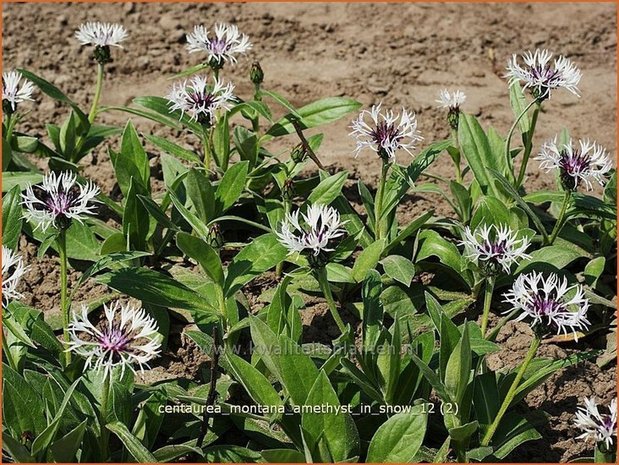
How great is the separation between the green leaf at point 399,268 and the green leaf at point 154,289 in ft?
2.53

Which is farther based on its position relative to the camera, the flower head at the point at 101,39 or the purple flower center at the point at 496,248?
the flower head at the point at 101,39

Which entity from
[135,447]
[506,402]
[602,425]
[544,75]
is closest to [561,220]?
[544,75]

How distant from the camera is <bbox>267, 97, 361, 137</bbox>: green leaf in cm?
455

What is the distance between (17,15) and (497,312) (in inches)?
166

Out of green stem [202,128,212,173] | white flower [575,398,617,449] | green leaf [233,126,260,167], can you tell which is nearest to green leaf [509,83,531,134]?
green leaf [233,126,260,167]

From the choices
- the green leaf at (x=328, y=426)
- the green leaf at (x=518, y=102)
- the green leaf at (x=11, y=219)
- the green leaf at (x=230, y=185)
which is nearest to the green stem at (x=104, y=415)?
the green leaf at (x=328, y=426)

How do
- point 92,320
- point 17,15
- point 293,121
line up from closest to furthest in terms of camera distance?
point 92,320
point 293,121
point 17,15

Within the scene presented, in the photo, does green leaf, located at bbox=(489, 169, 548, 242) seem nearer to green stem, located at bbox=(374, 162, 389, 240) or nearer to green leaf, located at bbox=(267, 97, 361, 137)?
green stem, located at bbox=(374, 162, 389, 240)

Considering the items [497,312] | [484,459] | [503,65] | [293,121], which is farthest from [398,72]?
[484,459]

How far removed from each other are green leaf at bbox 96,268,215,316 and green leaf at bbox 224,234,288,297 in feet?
0.45

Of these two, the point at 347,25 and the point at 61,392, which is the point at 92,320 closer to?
the point at 61,392

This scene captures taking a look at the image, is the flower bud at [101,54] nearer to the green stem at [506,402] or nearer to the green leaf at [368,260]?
the green leaf at [368,260]

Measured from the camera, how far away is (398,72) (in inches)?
242

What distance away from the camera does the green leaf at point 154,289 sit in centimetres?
355
